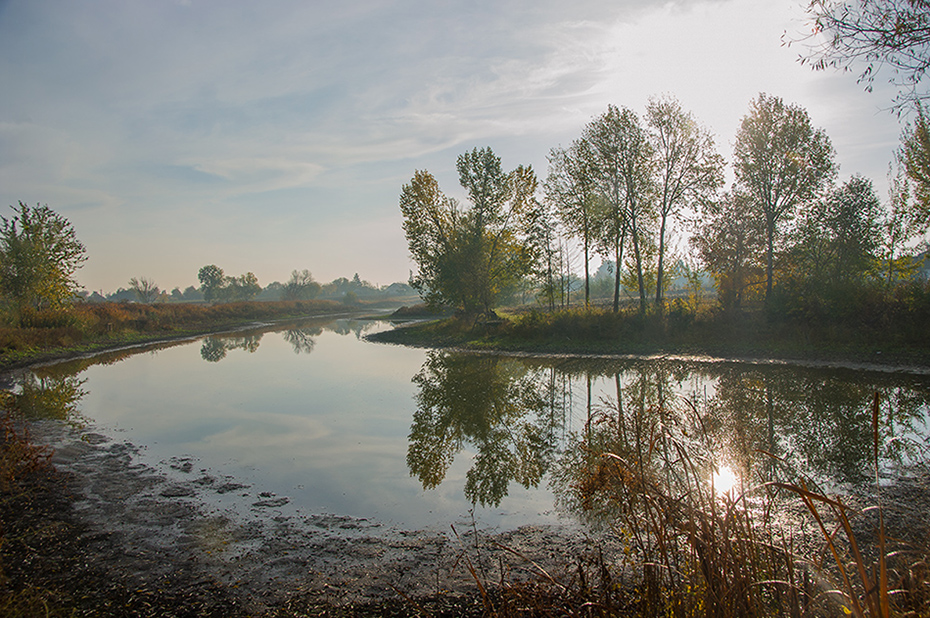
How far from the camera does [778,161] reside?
26094mm

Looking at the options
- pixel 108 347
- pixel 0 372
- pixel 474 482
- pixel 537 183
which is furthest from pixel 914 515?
pixel 108 347

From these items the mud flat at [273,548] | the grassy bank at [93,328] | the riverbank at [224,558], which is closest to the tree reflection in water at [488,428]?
the mud flat at [273,548]

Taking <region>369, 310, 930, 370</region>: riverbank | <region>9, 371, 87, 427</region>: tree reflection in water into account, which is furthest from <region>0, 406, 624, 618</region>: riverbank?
<region>369, 310, 930, 370</region>: riverbank

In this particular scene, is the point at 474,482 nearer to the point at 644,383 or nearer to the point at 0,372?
the point at 644,383

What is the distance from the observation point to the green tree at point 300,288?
12712 cm

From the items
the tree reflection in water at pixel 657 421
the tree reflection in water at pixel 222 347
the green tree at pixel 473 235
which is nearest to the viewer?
→ the tree reflection in water at pixel 657 421

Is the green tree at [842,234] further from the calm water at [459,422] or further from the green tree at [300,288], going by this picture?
the green tree at [300,288]

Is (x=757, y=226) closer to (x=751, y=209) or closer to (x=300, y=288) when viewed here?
(x=751, y=209)

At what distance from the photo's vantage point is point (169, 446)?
1118cm

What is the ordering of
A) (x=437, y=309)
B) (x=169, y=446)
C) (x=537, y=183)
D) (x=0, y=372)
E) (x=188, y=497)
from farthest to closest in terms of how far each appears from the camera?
(x=437, y=309)
(x=537, y=183)
(x=0, y=372)
(x=169, y=446)
(x=188, y=497)

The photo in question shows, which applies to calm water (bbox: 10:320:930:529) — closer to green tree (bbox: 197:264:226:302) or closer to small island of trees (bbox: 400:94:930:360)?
small island of trees (bbox: 400:94:930:360)

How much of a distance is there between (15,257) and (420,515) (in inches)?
1614

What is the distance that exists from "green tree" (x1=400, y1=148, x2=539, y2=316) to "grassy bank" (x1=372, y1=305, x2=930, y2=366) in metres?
4.84

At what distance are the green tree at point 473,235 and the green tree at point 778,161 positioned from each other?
16.2 meters
